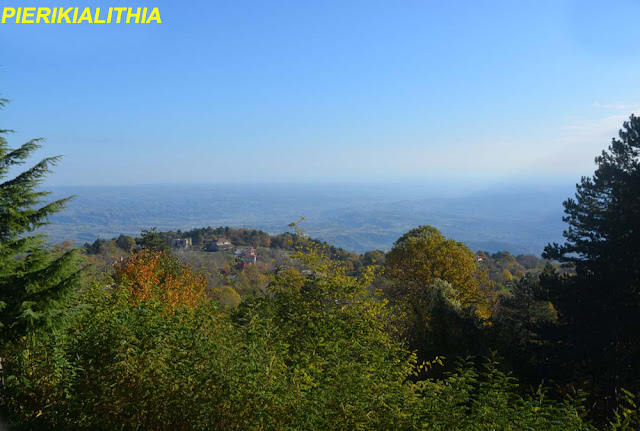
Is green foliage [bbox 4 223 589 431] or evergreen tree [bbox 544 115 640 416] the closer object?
green foliage [bbox 4 223 589 431]

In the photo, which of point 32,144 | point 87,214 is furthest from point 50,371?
point 87,214

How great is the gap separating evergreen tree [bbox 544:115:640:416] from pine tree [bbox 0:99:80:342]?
12.3 m

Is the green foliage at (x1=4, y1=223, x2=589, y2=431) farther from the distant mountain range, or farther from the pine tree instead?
the distant mountain range

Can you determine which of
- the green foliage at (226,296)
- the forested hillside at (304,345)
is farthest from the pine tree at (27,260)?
the green foliage at (226,296)

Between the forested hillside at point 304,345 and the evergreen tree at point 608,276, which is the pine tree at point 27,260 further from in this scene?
the evergreen tree at point 608,276

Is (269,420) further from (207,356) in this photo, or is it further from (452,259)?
(452,259)

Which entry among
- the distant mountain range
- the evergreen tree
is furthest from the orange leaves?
the distant mountain range

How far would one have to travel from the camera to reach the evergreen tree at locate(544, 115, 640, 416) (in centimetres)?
1062

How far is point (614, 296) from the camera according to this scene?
36.0 feet

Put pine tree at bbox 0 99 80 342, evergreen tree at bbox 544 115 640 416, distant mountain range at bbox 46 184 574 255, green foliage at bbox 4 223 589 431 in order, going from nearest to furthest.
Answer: green foliage at bbox 4 223 589 431, pine tree at bbox 0 99 80 342, evergreen tree at bbox 544 115 640 416, distant mountain range at bbox 46 184 574 255

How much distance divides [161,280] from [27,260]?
860cm

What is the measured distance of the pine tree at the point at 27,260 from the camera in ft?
24.5

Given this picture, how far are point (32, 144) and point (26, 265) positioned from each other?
239cm

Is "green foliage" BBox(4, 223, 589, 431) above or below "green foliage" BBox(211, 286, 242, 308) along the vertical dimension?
above
